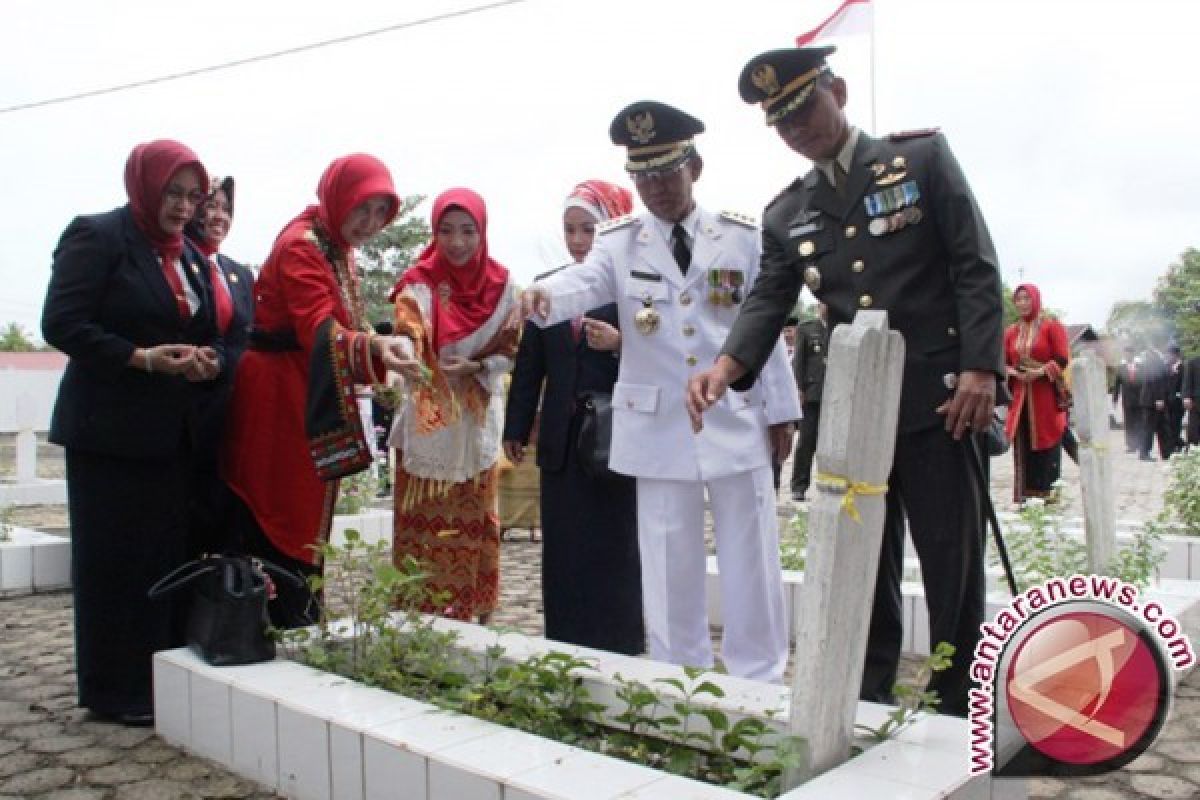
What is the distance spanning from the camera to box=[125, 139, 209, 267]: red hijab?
3561 mm

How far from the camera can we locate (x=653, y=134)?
3443 millimetres

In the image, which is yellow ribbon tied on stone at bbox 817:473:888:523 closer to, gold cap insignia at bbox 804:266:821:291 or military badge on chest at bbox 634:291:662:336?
gold cap insignia at bbox 804:266:821:291

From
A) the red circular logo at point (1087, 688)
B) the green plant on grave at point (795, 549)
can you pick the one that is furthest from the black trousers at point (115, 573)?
the red circular logo at point (1087, 688)

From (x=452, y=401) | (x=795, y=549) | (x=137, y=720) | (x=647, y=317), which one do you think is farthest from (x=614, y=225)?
(x=795, y=549)

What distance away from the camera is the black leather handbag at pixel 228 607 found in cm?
330

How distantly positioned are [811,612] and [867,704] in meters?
0.60

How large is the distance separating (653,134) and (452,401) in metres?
1.42

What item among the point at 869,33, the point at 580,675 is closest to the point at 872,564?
the point at 580,675

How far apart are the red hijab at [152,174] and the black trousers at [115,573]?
2.60 ft

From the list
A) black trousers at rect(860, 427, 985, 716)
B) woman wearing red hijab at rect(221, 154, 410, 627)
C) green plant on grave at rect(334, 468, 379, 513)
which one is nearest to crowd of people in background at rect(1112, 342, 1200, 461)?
green plant on grave at rect(334, 468, 379, 513)

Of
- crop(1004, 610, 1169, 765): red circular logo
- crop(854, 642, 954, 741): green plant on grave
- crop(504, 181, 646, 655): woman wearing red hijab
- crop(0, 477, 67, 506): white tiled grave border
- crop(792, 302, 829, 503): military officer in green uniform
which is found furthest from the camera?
crop(792, 302, 829, 503): military officer in green uniform

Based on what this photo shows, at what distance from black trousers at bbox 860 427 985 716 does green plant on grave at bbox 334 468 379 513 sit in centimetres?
520

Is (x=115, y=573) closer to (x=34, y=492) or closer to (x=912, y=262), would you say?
(x=912, y=262)

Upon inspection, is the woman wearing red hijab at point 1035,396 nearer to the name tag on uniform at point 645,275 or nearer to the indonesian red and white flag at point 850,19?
the indonesian red and white flag at point 850,19
